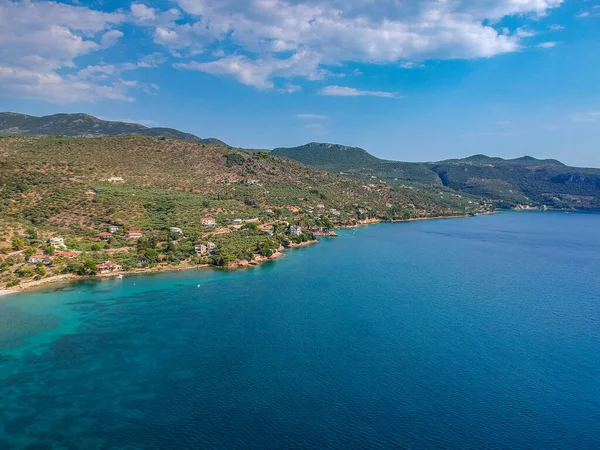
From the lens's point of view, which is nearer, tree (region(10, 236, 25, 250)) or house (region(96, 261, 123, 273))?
house (region(96, 261, 123, 273))

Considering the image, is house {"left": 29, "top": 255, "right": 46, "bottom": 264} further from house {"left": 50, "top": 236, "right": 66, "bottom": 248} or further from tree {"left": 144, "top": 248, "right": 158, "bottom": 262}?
tree {"left": 144, "top": 248, "right": 158, "bottom": 262}

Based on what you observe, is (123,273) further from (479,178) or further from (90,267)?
(479,178)

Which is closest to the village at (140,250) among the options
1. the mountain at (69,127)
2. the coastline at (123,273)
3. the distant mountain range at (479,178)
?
the coastline at (123,273)

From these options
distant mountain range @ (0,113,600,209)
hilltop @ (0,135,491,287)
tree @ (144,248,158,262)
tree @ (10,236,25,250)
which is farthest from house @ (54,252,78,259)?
distant mountain range @ (0,113,600,209)

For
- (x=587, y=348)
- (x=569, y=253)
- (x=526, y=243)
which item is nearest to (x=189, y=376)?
(x=587, y=348)

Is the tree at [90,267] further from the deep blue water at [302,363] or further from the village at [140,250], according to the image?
the deep blue water at [302,363]

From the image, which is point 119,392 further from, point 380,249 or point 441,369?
point 380,249

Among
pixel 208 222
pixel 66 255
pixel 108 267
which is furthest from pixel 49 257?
pixel 208 222
